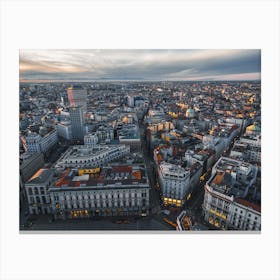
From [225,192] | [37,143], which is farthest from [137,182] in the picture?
[37,143]

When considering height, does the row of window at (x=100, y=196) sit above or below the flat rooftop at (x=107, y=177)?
below

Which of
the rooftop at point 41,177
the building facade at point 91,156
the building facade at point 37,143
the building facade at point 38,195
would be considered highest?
the building facade at point 37,143

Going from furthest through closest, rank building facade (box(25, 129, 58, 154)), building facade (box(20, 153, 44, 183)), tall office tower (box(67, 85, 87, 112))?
1. tall office tower (box(67, 85, 87, 112))
2. building facade (box(25, 129, 58, 154))
3. building facade (box(20, 153, 44, 183))

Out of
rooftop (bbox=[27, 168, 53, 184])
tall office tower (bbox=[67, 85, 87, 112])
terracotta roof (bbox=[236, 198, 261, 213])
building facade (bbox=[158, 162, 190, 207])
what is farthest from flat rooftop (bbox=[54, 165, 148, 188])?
tall office tower (bbox=[67, 85, 87, 112])

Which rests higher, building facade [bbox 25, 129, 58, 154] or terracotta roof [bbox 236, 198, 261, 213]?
building facade [bbox 25, 129, 58, 154]

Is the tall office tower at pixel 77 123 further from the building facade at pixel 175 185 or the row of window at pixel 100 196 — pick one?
the building facade at pixel 175 185

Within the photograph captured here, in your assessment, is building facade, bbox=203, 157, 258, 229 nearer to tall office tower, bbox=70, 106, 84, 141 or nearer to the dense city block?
the dense city block

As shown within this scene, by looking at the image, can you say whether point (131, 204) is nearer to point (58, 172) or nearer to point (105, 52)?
point (58, 172)

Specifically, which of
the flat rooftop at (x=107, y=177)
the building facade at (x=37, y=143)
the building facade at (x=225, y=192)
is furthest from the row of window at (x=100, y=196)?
the building facade at (x=37, y=143)
